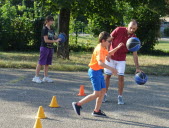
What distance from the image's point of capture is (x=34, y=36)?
22750 millimetres

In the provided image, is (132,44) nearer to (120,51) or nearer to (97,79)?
(120,51)

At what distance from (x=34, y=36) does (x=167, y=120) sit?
1679 cm

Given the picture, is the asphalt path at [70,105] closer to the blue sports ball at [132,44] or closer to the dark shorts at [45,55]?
the dark shorts at [45,55]

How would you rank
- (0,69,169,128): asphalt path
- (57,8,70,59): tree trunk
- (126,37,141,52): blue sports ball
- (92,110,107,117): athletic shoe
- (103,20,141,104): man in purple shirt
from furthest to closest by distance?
(57,8,70,59): tree trunk < (103,20,141,104): man in purple shirt < (126,37,141,52): blue sports ball < (92,110,107,117): athletic shoe < (0,69,169,128): asphalt path

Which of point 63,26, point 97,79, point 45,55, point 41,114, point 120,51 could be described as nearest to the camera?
point 41,114

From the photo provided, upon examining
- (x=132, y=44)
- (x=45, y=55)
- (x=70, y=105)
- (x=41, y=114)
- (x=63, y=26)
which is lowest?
(x=70, y=105)

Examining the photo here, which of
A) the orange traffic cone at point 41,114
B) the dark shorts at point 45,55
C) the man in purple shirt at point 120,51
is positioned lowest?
the orange traffic cone at point 41,114

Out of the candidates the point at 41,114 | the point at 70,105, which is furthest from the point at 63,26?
the point at 41,114

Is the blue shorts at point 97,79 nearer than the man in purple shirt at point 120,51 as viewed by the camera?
Yes

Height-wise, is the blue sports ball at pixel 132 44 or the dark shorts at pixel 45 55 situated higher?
the blue sports ball at pixel 132 44

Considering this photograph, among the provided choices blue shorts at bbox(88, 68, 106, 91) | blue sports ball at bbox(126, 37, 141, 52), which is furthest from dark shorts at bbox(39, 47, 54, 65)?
blue shorts at bbox(88, 68, 106, 91)

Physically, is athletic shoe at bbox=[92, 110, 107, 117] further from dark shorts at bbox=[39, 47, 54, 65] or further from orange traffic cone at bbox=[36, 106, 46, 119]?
dark shorts at bbox=[39, 47, 54, 65]

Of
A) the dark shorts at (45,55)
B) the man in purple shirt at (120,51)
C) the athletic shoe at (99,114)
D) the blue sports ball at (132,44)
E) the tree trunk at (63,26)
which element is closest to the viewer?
the athletic shoe at (99,114)

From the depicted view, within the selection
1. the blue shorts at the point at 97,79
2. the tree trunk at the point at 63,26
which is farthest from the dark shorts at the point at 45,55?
the tree trunk at the point at 63,26
